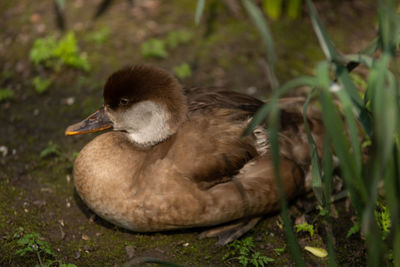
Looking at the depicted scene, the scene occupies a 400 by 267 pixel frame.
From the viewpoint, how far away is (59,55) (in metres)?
4.91

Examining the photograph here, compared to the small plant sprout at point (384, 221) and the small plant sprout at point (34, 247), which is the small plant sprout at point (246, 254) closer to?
the small plant sprout at point (384, 221)

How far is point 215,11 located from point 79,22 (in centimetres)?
155

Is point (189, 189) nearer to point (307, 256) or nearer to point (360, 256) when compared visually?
point (307, 256)

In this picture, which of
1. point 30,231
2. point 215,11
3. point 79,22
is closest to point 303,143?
point 30,231

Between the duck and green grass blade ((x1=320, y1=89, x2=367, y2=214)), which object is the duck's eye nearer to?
the duck

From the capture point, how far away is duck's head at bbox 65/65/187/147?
3.08 meters

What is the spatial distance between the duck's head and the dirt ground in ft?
2.24

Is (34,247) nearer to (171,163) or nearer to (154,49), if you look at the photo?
(171,163)

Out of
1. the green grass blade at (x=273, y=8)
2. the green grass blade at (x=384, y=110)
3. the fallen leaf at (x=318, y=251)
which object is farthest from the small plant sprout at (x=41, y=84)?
the green grass blade at (x=384, y=110)

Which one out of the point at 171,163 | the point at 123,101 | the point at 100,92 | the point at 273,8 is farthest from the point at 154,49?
the point at 171,163

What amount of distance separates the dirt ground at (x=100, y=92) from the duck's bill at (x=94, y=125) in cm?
59

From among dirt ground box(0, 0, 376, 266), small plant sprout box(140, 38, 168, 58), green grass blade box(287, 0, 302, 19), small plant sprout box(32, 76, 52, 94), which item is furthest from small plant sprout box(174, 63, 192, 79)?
green grass blade box(287, 0, 302, 19)

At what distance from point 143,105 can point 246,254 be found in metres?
1.14

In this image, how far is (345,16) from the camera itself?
5.90m
